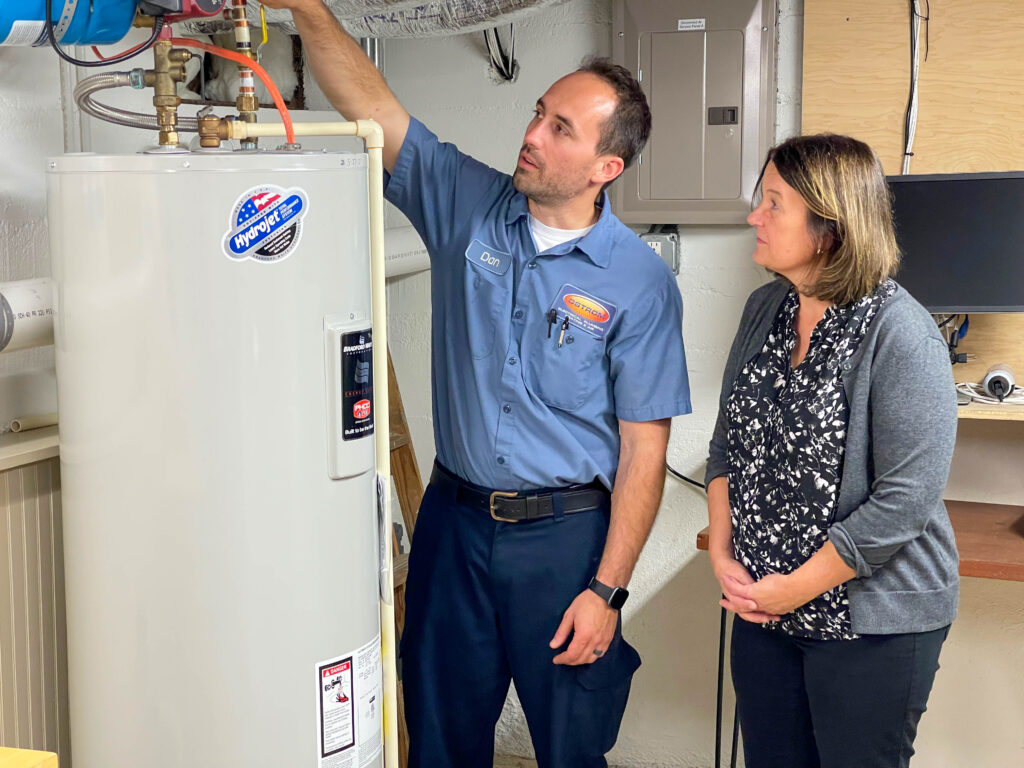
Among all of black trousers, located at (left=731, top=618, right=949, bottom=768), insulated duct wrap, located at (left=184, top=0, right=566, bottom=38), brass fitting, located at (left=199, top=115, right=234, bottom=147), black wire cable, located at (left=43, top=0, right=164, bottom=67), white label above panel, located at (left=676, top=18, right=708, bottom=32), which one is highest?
white label above panel, located at (left=676, top=18, right=708, bottom=32)

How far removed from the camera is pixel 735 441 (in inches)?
75.1

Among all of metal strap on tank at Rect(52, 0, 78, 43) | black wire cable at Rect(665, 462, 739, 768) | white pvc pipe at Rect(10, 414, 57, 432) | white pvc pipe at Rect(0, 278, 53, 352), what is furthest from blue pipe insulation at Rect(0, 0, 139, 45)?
black wire cable at Rect(665, 462, 739, 768)

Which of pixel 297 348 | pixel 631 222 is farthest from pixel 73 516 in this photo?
pixel 631 222

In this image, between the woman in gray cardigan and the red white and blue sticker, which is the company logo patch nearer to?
the woman in gray cardigan

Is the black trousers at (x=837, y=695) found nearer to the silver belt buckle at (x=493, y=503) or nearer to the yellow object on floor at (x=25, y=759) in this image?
the silver belt buckle at (x=493, y=503)

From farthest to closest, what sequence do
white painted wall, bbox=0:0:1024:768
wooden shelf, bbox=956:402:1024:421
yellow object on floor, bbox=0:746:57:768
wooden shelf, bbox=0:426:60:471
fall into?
white painted wall, bbox=0:0:1024:768, wooden shelf, bbox=956:402:1024:421, wooden shelf, bbox=0:426:60:471, yellow object on floor, bbox=0:746:57:768

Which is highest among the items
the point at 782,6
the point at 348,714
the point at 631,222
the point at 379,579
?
the point at 782,6

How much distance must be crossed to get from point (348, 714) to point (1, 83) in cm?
116

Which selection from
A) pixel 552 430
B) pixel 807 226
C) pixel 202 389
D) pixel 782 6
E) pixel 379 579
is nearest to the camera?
pixel 202 389

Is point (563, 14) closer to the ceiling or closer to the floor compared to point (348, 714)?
closer to the ceiling

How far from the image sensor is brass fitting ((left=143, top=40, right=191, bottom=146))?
139 centimetres

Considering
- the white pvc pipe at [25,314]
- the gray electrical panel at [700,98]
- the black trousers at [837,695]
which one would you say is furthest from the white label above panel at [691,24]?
the white pvc pipe at [25,314]

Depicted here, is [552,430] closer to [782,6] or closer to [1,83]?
[1,83]

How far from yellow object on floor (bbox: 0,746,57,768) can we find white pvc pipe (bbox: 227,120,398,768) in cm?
58
